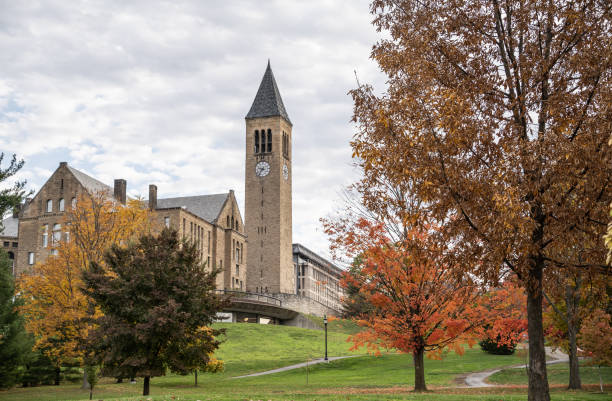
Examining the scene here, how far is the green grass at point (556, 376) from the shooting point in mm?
27053

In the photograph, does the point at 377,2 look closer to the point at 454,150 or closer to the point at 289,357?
the point at 454,150

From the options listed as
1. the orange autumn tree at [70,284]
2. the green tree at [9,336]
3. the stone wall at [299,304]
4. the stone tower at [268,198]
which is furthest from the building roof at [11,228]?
the green tree at [9,336]

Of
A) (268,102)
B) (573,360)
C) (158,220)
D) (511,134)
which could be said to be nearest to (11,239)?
(158,220)

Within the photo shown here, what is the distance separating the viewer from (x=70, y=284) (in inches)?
1097

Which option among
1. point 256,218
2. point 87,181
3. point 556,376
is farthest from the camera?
point 256,218

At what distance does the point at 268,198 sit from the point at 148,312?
2863 inches

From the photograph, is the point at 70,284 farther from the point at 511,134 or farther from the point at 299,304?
the point at 299,304

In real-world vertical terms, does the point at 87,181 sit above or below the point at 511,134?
above

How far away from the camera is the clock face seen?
93750 mm

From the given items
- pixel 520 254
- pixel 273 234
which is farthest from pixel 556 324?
pixel 273 234

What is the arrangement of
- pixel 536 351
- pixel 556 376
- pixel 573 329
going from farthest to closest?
pixel 556 376 → pixel 573 329 → pixel 536 351

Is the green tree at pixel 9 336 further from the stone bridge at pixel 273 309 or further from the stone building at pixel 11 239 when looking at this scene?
the stone building at pixel 11 239

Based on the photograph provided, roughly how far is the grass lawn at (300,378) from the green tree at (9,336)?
3.77ft

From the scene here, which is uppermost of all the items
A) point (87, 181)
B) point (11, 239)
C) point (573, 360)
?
point (87, 181)
